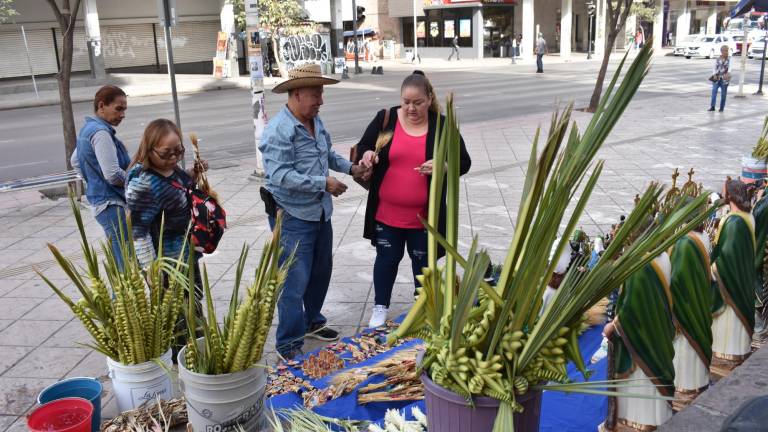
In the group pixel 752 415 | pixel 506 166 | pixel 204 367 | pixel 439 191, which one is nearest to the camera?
pixel 752 415

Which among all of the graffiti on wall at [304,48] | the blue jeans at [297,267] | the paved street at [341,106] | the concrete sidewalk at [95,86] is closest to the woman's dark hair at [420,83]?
the blue jeans at [297,267]

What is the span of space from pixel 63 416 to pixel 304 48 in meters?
27.5

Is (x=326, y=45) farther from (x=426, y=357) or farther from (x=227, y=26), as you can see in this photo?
(x=426, y=357)

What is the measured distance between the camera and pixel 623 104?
1537 millimetres

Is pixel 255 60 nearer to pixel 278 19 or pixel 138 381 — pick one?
pixel 138 381

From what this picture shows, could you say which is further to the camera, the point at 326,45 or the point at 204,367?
the point at 326,45

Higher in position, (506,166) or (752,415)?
(752,415)

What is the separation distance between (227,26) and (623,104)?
1178 inches

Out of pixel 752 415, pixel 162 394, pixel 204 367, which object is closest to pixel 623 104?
pixel 752 415

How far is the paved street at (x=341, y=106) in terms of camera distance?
41.2ft

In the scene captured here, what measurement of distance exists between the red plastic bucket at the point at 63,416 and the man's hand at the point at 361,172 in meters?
1.98

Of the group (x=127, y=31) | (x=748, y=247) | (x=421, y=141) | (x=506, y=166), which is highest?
(x=127, y=31)

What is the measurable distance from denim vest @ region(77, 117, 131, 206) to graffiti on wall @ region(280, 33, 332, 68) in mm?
24575

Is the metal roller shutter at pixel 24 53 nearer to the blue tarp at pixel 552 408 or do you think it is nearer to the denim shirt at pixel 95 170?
the denim shirt at pixel 95 170
